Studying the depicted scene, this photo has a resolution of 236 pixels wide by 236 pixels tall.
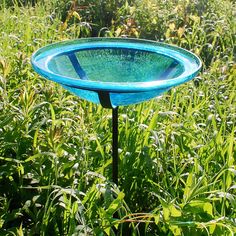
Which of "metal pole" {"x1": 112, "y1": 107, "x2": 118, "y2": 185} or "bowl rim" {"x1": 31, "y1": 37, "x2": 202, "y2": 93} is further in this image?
"metal pole" {"x1": 112, "y1": 107, "x2": 118, "y2": 185}

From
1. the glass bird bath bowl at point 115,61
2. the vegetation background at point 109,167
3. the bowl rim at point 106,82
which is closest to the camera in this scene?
the bowl rim at point 106,82

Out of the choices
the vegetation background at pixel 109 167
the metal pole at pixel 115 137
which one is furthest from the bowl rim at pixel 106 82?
the vegetation background at pixel 109 167

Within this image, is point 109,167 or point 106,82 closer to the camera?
point 106,82

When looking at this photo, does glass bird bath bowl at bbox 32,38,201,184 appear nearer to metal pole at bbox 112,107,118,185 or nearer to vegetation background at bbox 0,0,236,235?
metal pole at bbox 112,107,118,185

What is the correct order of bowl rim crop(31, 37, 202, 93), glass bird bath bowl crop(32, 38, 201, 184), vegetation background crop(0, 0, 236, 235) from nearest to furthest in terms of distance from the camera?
1. bowl rim crop(31, 37, 202, 93)
2. vegetation background crop(0, 0, 236, 235)
3. glass bird bath bowl crop(32, 38, 201, 184)

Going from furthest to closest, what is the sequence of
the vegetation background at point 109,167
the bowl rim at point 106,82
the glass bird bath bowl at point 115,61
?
the glass bird bath bowl at point 115,61
the vegetation background at point 109,167
the bowl rim at point 106,82

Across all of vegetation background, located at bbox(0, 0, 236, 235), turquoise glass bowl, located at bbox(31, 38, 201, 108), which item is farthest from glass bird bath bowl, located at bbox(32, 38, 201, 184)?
vegetation background, located at bbox(0, 0, 236, 235)

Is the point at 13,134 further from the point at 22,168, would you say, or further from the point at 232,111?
the point at 232,111

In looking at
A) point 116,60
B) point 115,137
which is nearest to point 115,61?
point 116,60

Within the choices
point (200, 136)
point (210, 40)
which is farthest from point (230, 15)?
point (200, 136)

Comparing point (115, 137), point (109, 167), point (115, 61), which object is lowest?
point (109, 167)

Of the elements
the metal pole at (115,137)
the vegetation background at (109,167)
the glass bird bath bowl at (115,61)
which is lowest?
the vegetation background at (109,167)

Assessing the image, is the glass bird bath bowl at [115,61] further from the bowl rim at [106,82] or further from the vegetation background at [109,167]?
the vegetation background at [109,167]

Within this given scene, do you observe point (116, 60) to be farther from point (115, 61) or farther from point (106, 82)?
point (106, 82)
